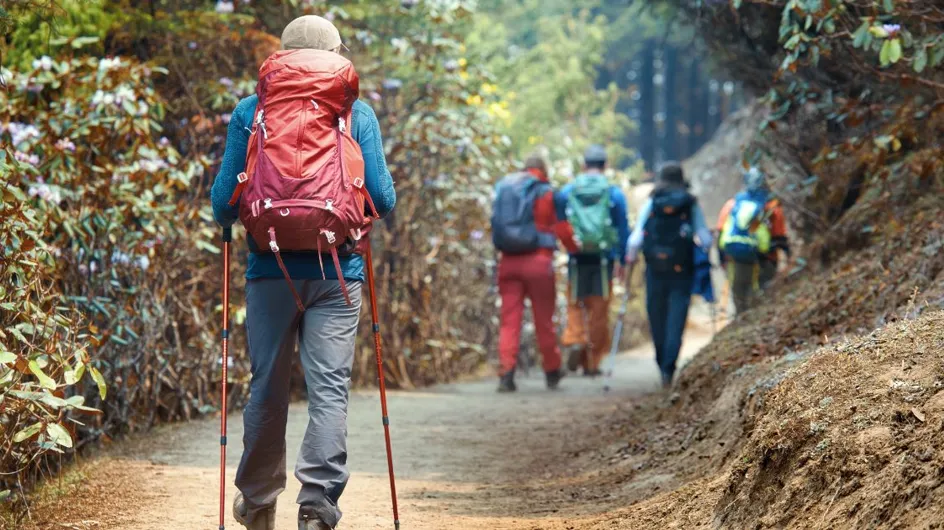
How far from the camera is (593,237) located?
13375 mm

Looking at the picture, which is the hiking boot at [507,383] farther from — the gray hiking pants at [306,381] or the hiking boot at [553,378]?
the gray hiking pants at [306,381]

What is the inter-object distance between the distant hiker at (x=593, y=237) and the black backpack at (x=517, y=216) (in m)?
0.71

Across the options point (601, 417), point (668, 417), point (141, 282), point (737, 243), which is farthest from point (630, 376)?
point (141, 282)

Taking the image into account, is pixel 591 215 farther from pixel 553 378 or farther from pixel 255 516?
pixel 255 516

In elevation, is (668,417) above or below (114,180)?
below

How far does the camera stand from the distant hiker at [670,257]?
11.8 meters

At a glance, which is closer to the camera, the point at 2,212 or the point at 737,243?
the point at 2,212

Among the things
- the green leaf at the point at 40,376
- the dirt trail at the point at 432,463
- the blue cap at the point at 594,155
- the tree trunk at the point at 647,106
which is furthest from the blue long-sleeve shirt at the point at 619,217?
the tree trunk at the point at 647,106

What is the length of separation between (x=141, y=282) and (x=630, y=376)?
7796mm

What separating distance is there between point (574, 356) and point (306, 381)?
9288 millimetres

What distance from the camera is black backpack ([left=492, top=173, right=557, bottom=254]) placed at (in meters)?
12.3

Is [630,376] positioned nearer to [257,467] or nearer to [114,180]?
→ [114,180]

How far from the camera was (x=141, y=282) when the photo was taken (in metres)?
8.29

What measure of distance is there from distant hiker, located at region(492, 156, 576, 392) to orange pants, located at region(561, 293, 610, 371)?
3.54ft
